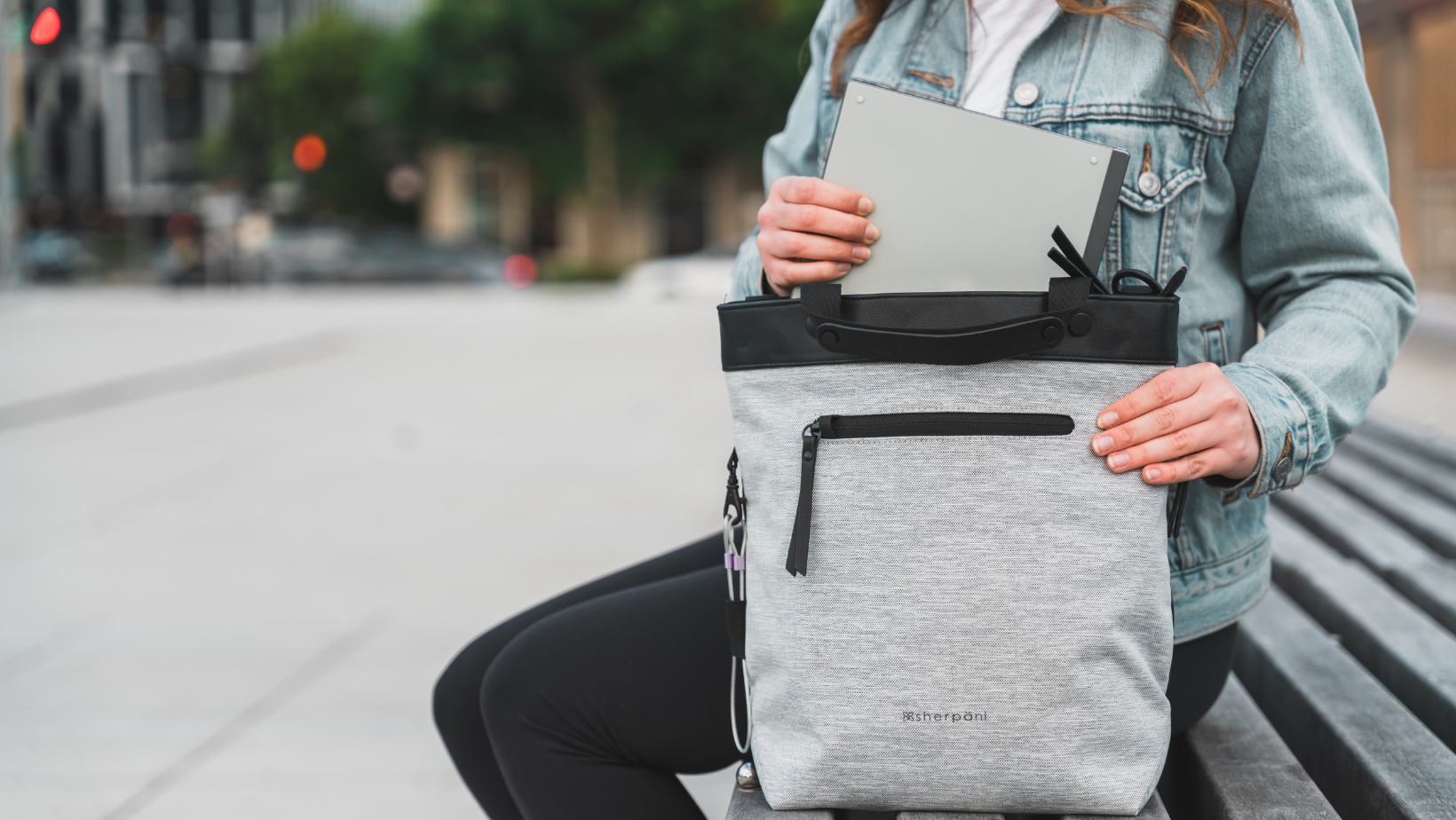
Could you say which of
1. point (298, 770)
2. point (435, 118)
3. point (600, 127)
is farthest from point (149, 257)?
point (298, 770)

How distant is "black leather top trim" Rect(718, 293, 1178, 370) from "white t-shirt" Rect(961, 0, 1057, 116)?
385 millimetres

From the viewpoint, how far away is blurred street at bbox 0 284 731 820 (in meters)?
3.00

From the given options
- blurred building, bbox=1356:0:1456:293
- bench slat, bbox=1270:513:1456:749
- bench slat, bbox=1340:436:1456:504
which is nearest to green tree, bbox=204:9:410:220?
blurred building, bbox=1356:0:1456:293

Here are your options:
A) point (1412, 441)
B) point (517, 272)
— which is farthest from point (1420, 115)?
point (517, 272)

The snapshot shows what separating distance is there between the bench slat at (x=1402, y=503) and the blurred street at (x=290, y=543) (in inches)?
62.1

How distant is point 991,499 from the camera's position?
3.77 ft

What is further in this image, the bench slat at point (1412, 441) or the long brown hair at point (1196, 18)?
the bench slat at point (1412, 441)

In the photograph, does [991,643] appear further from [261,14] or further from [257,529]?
[261,14]

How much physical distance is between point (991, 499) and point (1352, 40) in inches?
28.4

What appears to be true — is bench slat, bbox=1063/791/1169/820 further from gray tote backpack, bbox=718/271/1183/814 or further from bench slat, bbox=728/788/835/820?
bench slat, bbox=728/788/835/820

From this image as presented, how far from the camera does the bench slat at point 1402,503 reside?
2.53 m

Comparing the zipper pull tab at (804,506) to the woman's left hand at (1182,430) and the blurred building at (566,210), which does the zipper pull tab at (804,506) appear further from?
the blurred building at (566,210)

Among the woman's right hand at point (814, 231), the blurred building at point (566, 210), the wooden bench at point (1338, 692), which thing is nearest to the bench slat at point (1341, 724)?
the wooden bench at point (1338, 692)

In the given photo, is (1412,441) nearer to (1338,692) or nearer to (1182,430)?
(1338,692)
